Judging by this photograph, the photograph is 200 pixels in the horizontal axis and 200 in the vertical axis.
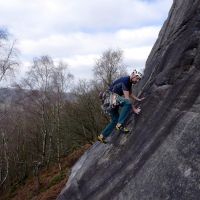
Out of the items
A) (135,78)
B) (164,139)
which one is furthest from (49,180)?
(164,139)

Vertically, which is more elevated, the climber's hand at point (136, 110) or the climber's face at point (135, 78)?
the climber's face at point (135, 78)

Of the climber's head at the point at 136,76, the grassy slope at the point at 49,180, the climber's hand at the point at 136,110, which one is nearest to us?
the climber's hand at the point at 136,110

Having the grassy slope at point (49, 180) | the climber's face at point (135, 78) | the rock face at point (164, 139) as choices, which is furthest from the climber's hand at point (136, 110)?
the grassy slope at point (49, 180)

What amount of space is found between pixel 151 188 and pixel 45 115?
40.6 metres

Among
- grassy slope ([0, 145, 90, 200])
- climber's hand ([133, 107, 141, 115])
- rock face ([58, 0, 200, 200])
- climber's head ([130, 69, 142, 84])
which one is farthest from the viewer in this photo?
grassy slope ([0, 145, 90, 200])

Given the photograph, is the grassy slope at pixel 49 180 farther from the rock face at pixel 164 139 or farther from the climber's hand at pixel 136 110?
the climber's hand at pixel 136 110

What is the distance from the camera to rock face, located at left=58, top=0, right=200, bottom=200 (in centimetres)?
852

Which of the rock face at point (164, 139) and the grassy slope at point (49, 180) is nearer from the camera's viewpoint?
the rock face at point (164, 139)

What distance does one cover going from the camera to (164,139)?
9.48 metres

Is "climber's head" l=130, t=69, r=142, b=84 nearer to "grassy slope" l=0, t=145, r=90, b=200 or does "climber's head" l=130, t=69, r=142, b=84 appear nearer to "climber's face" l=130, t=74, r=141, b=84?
"climber's face" l=130, t=74, r=141, b=84

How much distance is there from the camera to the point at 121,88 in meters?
12.5

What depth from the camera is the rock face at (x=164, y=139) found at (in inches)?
336

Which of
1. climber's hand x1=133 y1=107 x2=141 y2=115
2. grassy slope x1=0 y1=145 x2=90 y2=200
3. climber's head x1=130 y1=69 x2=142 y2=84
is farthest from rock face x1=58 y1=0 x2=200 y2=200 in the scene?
grassy slope x1=0 y1=145 x2=90 y2=200

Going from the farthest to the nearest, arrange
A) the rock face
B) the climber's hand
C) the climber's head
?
the climber's head < the climber's hand < the rock face
